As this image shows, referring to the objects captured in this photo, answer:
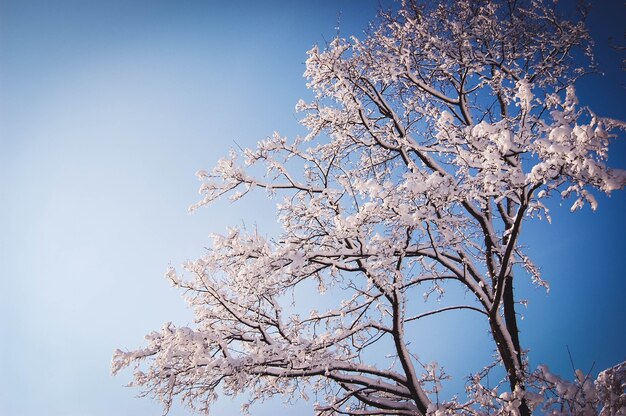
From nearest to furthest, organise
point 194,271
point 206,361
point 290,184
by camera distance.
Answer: point 206,361 → point 194,271 → point 290,184

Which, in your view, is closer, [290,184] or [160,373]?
[160,373]

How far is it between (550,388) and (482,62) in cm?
555

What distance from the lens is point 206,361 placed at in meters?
4.76

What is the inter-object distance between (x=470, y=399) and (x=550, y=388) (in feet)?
4.86

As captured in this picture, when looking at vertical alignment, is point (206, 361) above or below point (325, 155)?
below

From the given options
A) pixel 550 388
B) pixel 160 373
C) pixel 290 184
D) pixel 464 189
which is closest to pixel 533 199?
pixel 464 189

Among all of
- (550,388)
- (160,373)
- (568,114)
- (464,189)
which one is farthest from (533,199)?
(160,373)

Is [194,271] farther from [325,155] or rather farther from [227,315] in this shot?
[325,155]

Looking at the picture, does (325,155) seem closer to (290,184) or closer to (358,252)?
(290,184)

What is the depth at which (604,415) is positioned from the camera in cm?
348

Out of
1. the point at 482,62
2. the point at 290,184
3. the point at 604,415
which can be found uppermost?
the point at 482,62

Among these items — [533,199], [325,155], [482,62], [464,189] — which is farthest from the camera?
[325,155]

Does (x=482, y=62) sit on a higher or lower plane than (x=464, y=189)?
higher

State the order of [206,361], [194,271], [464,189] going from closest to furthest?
[464,189] < [206,361] < [194,271]
